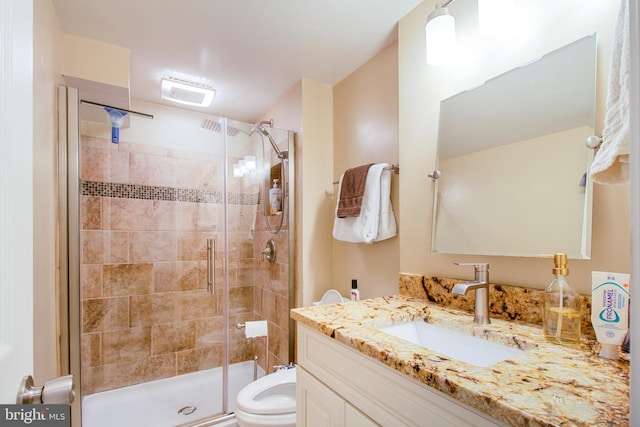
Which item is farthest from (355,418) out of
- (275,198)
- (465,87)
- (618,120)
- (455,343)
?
(275,198)

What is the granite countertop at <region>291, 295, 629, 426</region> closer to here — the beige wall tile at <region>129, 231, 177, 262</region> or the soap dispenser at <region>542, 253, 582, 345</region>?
the soap dispenser at <region>542, 253, 582, 345</region>

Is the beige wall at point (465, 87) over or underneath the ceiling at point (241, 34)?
underneath

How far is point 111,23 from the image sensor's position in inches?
61.4

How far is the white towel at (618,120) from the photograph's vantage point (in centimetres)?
63

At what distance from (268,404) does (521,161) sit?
152cm

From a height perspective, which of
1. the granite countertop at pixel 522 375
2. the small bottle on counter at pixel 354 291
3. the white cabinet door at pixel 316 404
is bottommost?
the white cabinet door at pixel 316 404

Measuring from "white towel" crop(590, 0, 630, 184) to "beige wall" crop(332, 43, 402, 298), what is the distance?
2.97 feet

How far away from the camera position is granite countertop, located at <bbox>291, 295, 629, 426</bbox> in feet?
1.68

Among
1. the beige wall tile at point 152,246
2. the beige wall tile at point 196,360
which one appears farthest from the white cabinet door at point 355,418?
the beige wall tile at point 152,246

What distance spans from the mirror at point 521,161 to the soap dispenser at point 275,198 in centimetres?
121

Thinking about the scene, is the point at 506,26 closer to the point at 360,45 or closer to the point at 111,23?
the point at 360,45

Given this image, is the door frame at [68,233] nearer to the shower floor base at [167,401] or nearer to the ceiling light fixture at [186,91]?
the shower floor base at [167,401]

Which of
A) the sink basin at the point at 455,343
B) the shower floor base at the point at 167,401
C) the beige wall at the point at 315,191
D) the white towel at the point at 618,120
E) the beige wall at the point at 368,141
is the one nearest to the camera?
the white towel at the point at 618,120

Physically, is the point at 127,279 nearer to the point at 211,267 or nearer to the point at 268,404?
the point at 211,267
